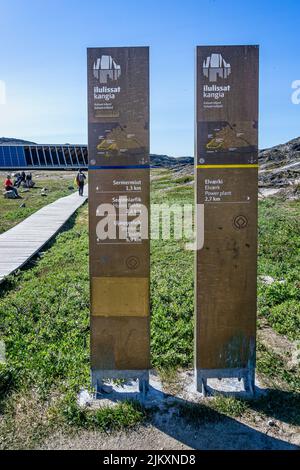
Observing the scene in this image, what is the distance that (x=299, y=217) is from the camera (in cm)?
1892

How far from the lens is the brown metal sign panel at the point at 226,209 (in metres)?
4.86

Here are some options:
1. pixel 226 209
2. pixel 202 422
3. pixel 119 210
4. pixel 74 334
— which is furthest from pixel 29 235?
pixel 202 422

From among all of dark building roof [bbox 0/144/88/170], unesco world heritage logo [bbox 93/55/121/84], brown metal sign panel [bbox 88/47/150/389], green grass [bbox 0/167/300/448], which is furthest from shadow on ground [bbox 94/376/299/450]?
dark building roof [bbox 0/144/88/170]

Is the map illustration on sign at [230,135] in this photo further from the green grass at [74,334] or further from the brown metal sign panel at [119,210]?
the green grass at [74,334]

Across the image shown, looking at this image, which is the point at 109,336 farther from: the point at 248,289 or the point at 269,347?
the point at 269,347

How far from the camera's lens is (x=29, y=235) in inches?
659

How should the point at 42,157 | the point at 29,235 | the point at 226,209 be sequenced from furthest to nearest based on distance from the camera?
the point at 42,157 < the point at 29,235 < the point at 226,209

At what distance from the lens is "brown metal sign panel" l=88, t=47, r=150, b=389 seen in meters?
4.89

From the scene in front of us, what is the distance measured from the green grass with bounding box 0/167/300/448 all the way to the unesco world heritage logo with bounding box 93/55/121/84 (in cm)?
352

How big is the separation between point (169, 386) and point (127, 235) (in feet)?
6.29

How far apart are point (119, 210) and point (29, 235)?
12346 millimetres

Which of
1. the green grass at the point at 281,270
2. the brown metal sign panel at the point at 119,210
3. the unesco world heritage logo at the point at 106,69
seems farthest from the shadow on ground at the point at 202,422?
the unesco world heritage logo at the point at 106,69

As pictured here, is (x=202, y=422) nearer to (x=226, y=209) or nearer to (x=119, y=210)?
(x=226, y=209)

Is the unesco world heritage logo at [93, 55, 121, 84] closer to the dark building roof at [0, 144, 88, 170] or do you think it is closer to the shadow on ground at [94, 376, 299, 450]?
the shadow on ground at [94, 376, 299, 450]
